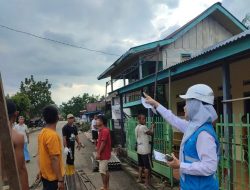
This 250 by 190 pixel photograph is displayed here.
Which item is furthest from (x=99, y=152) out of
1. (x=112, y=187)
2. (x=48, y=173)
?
(x=48, y=173)

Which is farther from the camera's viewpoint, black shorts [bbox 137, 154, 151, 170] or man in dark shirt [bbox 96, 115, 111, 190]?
black shorts [bbox 137, 154, 151, 170]

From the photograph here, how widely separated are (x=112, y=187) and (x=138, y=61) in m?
8.41

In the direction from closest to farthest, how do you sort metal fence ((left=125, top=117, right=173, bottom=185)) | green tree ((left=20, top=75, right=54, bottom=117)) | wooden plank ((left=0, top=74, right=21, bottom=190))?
wooden plank ((left=0, top=74, right=21, bottom=190)) < metal fence ((left=125, top=117, right=173, bottom=185)) < green tree ((left=20, top=75, right=54, bottom=117))

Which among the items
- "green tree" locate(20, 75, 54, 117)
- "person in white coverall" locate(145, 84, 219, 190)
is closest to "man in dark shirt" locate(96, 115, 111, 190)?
"person in white coverall" locate(145, 84, 219, 190)

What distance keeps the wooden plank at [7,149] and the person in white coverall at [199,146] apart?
1.39 meters

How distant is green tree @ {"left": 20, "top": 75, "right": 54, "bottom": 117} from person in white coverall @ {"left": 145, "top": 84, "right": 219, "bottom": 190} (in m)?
60.7

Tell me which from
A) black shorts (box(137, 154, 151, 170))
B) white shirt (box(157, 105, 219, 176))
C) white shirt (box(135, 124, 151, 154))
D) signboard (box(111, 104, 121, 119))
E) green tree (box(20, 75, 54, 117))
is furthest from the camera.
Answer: green tree (box(20, 75, 54, 117))

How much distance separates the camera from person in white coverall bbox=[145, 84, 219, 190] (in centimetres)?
292

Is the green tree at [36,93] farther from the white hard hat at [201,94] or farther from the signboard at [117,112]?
the white hard hat at [201,94]

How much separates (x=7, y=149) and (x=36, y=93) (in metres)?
65.0

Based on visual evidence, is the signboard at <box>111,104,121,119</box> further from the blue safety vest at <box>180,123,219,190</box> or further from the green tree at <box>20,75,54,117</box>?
the green tree at <box>20,75,54,117</box>

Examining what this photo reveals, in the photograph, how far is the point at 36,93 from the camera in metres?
65.4

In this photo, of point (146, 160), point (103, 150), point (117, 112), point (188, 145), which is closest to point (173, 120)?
point (188, 145)

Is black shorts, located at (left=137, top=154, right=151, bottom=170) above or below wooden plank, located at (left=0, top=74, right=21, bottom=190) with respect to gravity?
below
